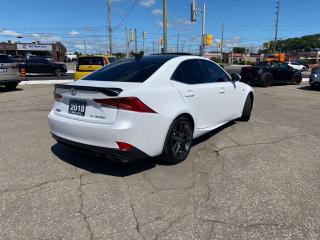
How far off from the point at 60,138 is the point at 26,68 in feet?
79.3

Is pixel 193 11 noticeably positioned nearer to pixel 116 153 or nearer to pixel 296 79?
pixel 296 79

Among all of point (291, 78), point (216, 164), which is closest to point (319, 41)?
point (291, 78)

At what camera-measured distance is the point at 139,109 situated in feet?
11.8

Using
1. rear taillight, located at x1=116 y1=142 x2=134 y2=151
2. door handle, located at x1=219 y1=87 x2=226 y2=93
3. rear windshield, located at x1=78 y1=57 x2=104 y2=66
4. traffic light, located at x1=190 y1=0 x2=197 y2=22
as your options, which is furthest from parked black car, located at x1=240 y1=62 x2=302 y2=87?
rear taillight, located at x1=116 y1=142 x2=134 y2=151

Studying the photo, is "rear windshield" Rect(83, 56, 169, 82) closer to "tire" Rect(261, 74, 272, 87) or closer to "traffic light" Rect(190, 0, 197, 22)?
"tire" Rect(261, 74, 272, 87)

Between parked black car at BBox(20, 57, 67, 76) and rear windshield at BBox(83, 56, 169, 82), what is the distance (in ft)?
76.2

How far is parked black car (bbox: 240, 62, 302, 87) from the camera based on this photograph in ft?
51.8

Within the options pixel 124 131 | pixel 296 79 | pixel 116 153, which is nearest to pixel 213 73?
pixel 124 131

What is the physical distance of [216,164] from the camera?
175 inches

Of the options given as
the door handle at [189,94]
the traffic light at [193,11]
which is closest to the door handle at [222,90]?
the door handle at [189,94]

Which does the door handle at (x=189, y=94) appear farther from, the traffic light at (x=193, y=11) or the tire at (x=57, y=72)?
the tire at (x=57, y=72)

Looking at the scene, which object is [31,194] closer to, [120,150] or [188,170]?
[120,150]

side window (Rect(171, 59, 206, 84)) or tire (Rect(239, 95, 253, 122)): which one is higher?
side window (Rect(171, 59, 206, 84))

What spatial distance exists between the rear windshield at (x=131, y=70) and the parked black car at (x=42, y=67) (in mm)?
23227
